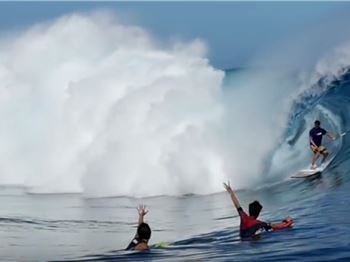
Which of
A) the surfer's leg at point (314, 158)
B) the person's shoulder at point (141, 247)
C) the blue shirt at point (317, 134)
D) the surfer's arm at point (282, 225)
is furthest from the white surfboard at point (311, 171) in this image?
the person's shoulder at point (141, 247)

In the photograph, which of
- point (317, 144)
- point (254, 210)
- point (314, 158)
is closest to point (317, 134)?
point (317, 144)

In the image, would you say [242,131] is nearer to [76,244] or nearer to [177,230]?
[177,230]

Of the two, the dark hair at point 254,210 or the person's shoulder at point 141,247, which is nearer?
the person's shoulder at point 141,247

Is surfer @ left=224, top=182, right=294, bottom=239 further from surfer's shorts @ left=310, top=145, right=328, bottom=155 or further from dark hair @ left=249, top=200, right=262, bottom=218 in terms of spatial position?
surfer's shorts @ left=310, top=145, right=328, bottom=155

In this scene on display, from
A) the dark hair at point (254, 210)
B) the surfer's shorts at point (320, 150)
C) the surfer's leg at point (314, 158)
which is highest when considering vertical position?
the surfer's shorts at point (320, 150)

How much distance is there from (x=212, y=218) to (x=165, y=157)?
509 cm

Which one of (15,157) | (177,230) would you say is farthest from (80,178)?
(177,230)

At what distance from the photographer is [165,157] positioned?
1694cm

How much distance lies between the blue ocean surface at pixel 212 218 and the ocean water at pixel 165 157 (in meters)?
0.03

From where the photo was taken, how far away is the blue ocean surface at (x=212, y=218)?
891 cm

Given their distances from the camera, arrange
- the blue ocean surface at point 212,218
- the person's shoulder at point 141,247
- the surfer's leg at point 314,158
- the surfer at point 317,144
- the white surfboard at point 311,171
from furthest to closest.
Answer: the surfer at point 317,144 → the surfer's leg at point 314,158 → the white surfboard at point 311,171 → the person's shoulder at point 141,247 → the blue ocean surface at point 212,218

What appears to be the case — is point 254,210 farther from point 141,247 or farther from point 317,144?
point 317,144

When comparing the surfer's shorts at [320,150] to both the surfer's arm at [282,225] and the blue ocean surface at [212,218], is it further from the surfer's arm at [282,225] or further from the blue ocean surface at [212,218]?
the surfer's arm at [282,225]

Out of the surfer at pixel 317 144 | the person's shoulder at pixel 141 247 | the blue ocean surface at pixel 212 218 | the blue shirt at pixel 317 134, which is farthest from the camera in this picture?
the blue shirt at pixel 317 134
